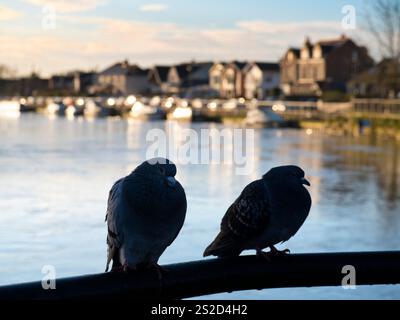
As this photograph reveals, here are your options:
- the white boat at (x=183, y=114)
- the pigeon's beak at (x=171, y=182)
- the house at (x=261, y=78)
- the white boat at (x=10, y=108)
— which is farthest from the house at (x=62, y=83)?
the pigeon's beak at (x=171, y=182)

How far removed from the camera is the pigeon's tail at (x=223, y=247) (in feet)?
13.5

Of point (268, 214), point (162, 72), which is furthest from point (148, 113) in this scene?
point (268, 214)

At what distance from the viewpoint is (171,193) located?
12.2ft

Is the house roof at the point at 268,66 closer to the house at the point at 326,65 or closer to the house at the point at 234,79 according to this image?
the house at the point at 234,79

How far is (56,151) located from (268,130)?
31425mm

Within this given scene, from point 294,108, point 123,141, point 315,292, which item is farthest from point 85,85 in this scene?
point 315,292

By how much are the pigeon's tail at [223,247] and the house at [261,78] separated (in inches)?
4538

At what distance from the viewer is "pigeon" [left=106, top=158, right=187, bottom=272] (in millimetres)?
3709

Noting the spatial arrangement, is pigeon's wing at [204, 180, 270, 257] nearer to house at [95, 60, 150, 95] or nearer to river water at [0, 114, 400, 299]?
river water at [0, 114, 400, 299]

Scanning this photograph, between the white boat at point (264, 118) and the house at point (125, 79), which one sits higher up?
the house at point (125, 79)

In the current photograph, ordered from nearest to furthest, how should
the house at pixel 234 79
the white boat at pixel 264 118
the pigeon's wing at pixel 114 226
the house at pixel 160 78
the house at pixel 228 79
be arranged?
the pigeon's wing at pixel 114 226
the white boat at pixel 264 118
the house at pixel 234 79
the house at pixel 228 79
the house at pixel 160 78

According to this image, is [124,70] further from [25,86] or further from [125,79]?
[25,86]

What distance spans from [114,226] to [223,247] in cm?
60

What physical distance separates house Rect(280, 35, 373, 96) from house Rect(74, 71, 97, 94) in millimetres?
75621
